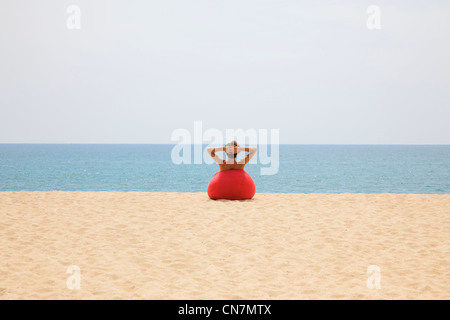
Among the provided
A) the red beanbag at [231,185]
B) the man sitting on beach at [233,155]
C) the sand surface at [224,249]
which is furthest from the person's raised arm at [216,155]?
the sand surface at [224,249]

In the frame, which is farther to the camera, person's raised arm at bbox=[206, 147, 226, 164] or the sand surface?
person's raised arm at bbox=[206, 147, 226, 164]

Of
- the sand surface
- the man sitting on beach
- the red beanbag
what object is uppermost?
the man sitting on beach

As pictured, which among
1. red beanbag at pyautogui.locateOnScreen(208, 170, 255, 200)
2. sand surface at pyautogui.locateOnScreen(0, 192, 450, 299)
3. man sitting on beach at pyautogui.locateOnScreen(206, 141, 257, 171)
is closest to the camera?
sand surface at pyautogui.locateOnScreen(0, 192, 450, 299)

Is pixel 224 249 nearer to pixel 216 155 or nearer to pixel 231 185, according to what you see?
pixel 231 185

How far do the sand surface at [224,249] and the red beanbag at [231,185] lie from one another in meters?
0.36

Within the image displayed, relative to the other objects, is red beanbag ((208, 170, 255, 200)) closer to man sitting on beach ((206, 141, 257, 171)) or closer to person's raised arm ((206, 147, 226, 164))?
man sitting on beach ((206, 141, 257, 171))

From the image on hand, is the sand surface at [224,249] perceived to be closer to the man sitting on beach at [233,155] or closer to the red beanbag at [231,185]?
the red beanbag at [231,185]

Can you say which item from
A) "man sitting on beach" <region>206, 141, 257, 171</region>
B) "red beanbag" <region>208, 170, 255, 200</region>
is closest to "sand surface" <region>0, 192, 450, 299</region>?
"red beanbag" <region>208, 170, 255, 200</region>

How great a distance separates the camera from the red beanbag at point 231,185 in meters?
11.7

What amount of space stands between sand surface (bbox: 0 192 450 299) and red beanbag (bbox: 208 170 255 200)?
1.19ft

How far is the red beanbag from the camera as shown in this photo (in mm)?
11727

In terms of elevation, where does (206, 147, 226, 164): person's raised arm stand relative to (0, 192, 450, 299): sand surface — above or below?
above
